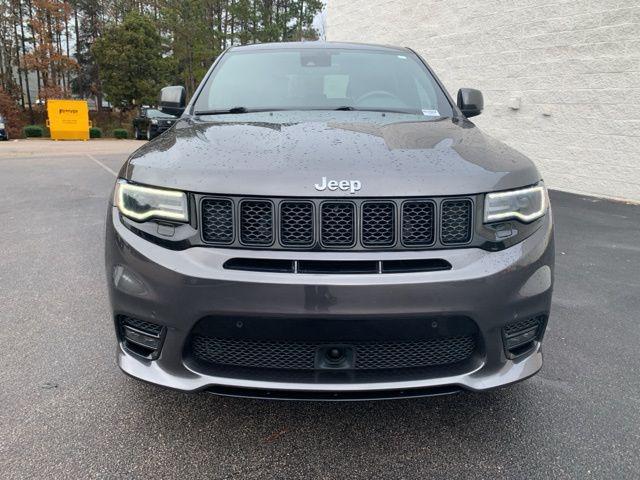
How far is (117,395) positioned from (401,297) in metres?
1.51

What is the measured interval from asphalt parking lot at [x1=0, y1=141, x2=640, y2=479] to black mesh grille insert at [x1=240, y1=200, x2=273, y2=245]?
2.87ft

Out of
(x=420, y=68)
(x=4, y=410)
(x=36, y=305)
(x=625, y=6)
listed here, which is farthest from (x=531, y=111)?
(x=4, y=410)

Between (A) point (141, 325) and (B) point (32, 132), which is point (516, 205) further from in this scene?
(B) point (32, 132)

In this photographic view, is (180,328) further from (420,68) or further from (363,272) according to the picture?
(420,68)

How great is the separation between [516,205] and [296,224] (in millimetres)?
839

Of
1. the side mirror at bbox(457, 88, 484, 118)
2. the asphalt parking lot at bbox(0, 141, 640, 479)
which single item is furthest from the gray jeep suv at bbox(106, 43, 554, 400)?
the side mirror at bbox(457, 88, 484, 118)

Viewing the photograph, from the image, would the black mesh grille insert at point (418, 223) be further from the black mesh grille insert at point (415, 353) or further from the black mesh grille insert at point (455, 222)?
the black mesh grille insert at point (415, 353)

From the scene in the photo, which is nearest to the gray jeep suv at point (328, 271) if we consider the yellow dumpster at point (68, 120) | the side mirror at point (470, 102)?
the side mirror at point (470, 102)

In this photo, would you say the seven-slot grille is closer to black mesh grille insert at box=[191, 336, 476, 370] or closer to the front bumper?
the front bumper

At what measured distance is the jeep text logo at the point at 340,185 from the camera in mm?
1738

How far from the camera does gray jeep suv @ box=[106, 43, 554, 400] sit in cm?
169

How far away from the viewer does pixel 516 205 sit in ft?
6.18

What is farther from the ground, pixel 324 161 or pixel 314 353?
pixel 324 161

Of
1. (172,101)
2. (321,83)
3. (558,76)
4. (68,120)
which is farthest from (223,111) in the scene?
(68,120)
